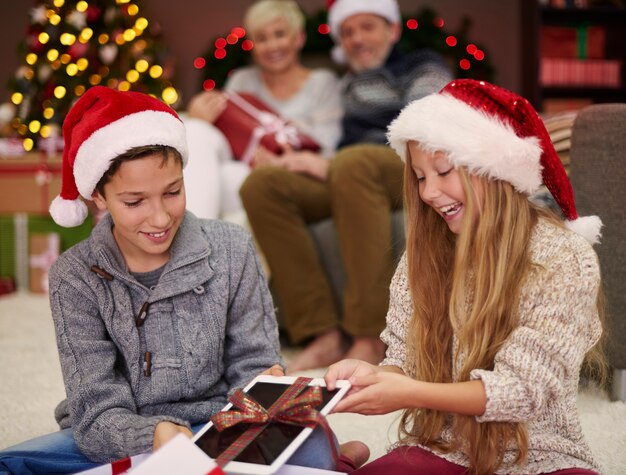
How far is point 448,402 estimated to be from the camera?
3.46 ft

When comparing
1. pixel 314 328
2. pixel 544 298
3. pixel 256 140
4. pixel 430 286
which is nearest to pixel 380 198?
pixel 314 328

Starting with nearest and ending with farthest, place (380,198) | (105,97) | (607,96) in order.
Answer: (105,97) < (380,198) < (607,96)

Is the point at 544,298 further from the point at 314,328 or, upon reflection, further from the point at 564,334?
the point at 314,328

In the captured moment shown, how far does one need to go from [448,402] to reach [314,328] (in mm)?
1118

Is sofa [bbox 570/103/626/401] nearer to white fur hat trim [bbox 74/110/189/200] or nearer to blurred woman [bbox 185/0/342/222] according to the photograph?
blurred woman [bbox 185/0/342/222]

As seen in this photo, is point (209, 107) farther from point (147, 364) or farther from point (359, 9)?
point (147, 364)

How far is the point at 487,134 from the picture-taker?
3.67 feet

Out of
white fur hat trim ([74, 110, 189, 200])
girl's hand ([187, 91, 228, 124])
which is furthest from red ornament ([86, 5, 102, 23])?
white fur hat trim ([74, 110, 189, 200])

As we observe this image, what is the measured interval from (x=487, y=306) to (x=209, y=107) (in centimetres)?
171

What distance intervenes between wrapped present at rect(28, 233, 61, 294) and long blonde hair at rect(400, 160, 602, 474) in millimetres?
2451

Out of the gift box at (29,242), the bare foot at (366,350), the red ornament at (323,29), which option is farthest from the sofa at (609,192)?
the gift box at (29,242)

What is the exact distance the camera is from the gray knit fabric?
1242 mm

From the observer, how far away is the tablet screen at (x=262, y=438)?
0.98 meters

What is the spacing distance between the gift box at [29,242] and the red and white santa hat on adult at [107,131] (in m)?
2.04
